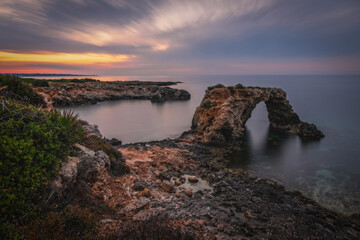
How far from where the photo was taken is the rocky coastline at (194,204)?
19.0ft

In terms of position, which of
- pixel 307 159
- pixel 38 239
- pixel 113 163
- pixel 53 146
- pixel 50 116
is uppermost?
pixel 50 116

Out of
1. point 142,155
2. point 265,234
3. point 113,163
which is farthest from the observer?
point 142,155

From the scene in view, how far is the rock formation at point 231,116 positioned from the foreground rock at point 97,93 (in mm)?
44503

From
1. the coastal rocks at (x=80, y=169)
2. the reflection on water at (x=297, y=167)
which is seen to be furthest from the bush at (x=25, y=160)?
the reflection on water at (x=297, y=167)

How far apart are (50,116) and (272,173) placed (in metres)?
17.1

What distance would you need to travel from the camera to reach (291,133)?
2955 centimetres

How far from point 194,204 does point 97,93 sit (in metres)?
68.8

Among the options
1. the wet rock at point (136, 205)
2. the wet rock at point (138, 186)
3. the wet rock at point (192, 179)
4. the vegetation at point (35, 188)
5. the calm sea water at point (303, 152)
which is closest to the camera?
the vegetation at point (35, 188)

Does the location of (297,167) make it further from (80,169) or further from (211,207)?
(80,169)

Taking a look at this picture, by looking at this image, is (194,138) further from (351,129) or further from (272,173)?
(351,129)

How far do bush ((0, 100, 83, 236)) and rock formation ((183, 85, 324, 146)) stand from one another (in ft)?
60.4

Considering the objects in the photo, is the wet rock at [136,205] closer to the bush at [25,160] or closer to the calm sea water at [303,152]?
the bush at [25,160]

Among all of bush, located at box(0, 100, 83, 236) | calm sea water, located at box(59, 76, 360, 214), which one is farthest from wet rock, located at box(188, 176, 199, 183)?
bush, located at box(0, 100, 83, 236)

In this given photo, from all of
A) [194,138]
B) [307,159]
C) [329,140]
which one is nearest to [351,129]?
[329,140]
